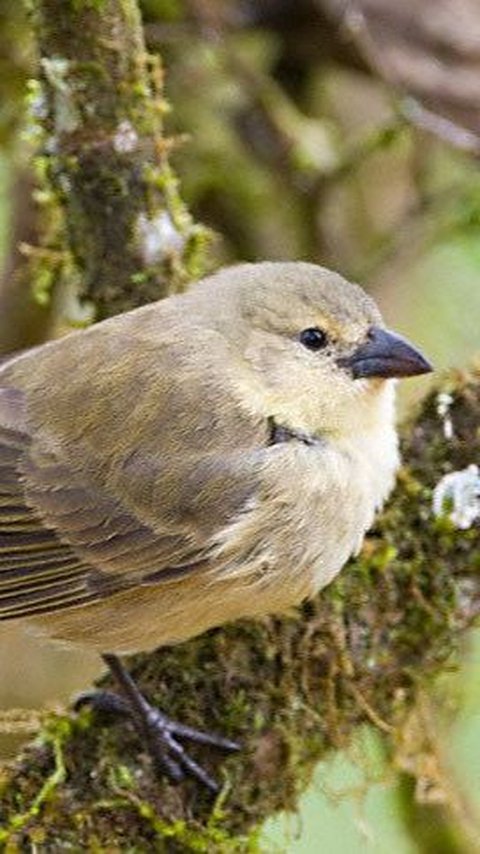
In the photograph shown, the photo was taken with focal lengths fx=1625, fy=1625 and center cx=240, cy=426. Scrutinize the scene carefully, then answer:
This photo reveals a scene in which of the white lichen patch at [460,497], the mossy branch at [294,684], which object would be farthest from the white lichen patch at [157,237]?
the white lichen patch at [460,497]

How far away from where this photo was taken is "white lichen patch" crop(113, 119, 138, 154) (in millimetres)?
3467

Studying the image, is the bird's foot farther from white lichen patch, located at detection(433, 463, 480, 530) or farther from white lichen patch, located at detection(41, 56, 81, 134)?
white lichen patch, located at detection(41, 56, 81, 134)

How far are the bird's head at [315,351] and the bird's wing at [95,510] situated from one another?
0.13 m

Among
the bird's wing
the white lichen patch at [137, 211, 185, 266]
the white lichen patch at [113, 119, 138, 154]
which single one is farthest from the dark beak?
the white lichen patch at [113, 119, 138, 154]

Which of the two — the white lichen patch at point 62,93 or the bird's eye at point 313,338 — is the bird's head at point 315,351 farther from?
the white lichen patch at point 62,93

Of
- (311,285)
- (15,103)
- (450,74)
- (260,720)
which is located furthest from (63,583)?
(450,74)

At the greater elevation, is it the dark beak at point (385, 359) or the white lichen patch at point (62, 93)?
the white lichen patch at point (62, 93)

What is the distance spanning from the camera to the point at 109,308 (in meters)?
3.71

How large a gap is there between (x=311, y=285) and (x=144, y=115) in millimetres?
520

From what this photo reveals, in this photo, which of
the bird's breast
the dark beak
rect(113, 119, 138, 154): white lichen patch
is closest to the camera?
the bird's breast

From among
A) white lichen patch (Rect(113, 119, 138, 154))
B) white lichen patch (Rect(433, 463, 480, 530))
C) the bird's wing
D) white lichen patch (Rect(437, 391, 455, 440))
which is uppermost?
white lichen patch (Rect(113, 119, 138, 154))

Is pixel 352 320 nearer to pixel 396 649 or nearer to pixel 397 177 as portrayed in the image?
pixel 396 649

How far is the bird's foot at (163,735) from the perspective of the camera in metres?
3.07

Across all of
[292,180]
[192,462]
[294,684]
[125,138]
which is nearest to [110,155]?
[125,138]
